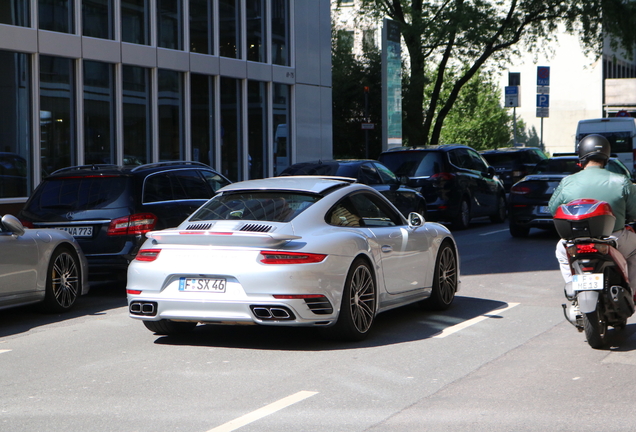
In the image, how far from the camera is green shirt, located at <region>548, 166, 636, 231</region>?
7.04m

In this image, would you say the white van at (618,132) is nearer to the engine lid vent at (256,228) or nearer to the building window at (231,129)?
the building window at (231,129)

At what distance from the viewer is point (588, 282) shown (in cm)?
675

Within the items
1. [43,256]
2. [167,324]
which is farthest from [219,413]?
[43,256]

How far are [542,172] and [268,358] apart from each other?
13.2 metres

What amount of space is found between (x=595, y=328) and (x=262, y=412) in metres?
2.94

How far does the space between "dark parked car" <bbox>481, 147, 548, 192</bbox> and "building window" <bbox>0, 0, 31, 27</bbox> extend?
15.5 metres

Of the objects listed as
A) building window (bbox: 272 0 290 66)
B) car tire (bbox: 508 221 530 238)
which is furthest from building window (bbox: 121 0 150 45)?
car tire (bbox: 508 221 530 238)

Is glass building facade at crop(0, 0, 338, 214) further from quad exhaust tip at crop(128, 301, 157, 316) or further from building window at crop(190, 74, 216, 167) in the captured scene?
quad exhaust tip at crop(128, 301, 157, 316)

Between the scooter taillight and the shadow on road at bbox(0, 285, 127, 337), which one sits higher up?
the scooter taillight

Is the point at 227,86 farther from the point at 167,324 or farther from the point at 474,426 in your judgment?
the point at 474,426

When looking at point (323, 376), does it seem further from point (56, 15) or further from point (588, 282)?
point (56, 15)

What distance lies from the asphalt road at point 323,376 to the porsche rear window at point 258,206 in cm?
103

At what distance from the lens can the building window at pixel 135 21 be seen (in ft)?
68.9

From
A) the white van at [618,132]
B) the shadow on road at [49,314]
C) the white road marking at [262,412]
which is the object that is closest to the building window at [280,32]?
the white van at [618,132]
